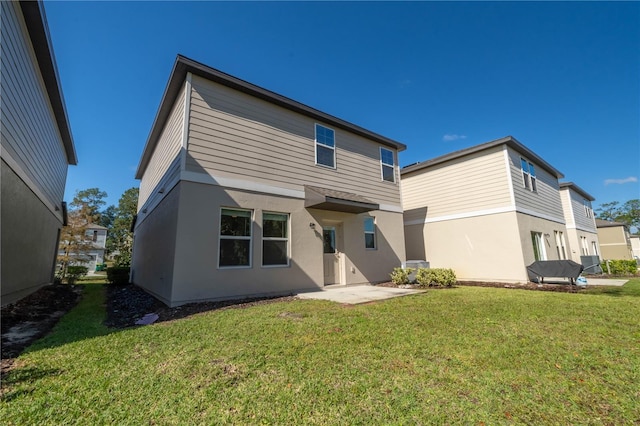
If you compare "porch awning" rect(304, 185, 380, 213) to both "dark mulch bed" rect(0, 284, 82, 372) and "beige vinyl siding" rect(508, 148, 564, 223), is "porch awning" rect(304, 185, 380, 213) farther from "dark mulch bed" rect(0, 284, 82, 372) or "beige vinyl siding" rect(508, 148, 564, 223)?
"beige vinyl siding" rect(508, 148, 564, 223)

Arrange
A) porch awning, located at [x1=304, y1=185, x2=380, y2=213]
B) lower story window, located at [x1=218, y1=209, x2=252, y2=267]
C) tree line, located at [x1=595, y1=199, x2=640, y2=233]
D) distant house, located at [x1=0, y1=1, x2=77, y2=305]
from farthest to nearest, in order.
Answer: tree line, located at [x1=595, y1=199, x2=640, y2=233] → porch awning, located at [x1=304, y1=185, x2=380, y2=213] → lower story window, located at [x1=218, y1=209, x2=252, y2=267] → distant house, located at [x1=0, y1=1, x2=77, y2=305]

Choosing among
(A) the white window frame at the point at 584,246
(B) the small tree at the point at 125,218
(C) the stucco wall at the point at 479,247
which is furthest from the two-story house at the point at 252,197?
(B) the small tree at the point at 125,218

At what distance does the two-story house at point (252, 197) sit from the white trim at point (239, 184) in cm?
3

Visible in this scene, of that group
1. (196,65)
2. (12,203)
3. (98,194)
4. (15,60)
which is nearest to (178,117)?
(196,65)

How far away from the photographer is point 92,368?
9.63 feet

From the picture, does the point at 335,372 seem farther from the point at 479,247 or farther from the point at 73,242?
the point at 73,242

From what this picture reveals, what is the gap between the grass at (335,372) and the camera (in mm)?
2145

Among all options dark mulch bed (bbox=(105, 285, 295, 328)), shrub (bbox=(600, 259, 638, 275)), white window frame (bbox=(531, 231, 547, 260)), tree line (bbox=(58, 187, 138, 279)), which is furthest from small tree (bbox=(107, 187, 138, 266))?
shrub (bbox=(600, 259, 638, 275))

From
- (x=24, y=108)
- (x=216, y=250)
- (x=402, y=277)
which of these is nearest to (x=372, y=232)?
(x=402, y=277)

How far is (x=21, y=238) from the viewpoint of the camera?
7.19 meters

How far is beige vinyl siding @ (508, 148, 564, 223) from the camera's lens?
11.8 metres

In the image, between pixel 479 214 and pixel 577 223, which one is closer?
pixel 479 214

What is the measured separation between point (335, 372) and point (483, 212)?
1162 cm

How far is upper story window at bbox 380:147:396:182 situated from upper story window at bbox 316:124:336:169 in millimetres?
2656
